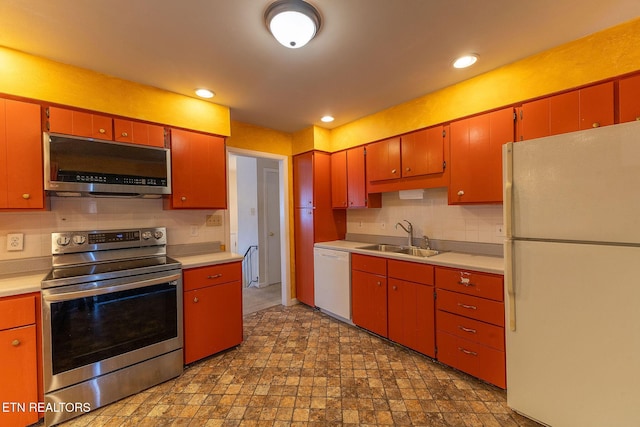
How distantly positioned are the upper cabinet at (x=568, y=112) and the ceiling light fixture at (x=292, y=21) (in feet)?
5.56

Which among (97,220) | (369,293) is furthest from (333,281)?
(97,220)

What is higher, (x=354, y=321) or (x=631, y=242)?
(x=631, y=242)

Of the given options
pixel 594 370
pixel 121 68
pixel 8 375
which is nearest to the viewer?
pixel 594 370

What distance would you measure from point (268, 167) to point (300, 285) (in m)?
2.19

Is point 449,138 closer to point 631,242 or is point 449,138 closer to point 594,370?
point 631,242

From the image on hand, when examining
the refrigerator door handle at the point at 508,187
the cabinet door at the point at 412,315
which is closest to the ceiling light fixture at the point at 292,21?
the refrigerator door handle at the point at 508,187

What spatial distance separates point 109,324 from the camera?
6.11ft

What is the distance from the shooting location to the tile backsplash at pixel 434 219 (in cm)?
247

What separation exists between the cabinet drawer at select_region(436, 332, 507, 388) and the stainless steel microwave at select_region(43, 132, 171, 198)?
275 cm

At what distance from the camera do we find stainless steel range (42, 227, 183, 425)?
1.68 meters

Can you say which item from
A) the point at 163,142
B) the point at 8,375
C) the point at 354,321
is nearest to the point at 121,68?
the point at 163,142

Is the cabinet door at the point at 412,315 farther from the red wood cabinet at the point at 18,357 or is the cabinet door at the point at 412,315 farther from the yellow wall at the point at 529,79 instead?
the red wood cabinet at the point at 18,357

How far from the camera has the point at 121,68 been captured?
2.05 meters

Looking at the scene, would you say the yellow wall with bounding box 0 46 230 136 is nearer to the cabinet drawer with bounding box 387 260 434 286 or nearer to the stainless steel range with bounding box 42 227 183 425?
the stainless steel range with bounding box 42 227 183 425
